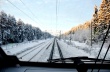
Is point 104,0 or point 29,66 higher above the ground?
point 104,0

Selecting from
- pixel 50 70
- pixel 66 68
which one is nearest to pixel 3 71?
pixel 50 70

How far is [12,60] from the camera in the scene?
11.0ft

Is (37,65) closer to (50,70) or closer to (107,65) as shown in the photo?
(50,70)

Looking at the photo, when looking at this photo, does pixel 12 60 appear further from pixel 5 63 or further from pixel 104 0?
pixel 104 0

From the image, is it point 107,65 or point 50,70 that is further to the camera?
point 107,65

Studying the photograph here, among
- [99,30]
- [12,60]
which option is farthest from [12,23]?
[12,60]

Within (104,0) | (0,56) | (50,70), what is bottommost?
(50,70)

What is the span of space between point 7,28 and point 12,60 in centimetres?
4544

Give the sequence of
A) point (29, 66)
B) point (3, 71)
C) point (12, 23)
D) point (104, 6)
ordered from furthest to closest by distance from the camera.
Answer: point (12, 23) < point (104, 6) < point (29, 66) < point (3, 71)

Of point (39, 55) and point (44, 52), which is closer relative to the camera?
point (39, 55)

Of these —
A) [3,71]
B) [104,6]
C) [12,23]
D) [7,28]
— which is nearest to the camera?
[3,71]

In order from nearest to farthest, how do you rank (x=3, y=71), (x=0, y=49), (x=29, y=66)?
1. (x=3, y=71)
2. (x=0, y=49)
3. (x=29, y=66)

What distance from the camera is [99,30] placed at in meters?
33.5

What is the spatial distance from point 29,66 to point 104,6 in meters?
25.0
